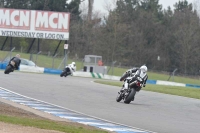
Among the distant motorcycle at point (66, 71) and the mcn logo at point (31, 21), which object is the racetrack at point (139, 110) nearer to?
the distant motorcycle at point (66, 71)

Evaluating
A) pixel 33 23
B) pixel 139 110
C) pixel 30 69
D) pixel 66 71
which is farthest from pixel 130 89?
pixel 33 23

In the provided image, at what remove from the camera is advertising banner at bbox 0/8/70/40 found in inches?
2071

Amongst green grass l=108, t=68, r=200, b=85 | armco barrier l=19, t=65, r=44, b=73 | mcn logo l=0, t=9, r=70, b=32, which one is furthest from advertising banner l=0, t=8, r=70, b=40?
armco barrier l=19, t=65, r=44, b=73

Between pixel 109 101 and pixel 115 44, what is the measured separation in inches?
1859

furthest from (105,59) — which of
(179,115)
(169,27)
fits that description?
(179,115)

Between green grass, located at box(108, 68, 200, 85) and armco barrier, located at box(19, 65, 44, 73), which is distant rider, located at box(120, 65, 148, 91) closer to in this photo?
armco barrier, located at box(19, 65, 44, 73)

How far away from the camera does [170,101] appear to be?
22.6 metres

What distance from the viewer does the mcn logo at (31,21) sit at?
52.6 metres

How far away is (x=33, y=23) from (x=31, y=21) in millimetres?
256

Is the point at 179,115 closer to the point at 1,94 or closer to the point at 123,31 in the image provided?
the point at 1,94

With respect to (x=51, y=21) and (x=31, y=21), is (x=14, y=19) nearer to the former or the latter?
(x=31, y=21)

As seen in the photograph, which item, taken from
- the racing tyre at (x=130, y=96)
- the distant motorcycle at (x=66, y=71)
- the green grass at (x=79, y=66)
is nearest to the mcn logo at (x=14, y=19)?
the green grass at (x=79, y=66)

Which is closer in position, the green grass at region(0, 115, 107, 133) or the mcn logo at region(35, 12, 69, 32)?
the green grass at region(0, 115, 107, 133)

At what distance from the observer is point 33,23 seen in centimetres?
5262
